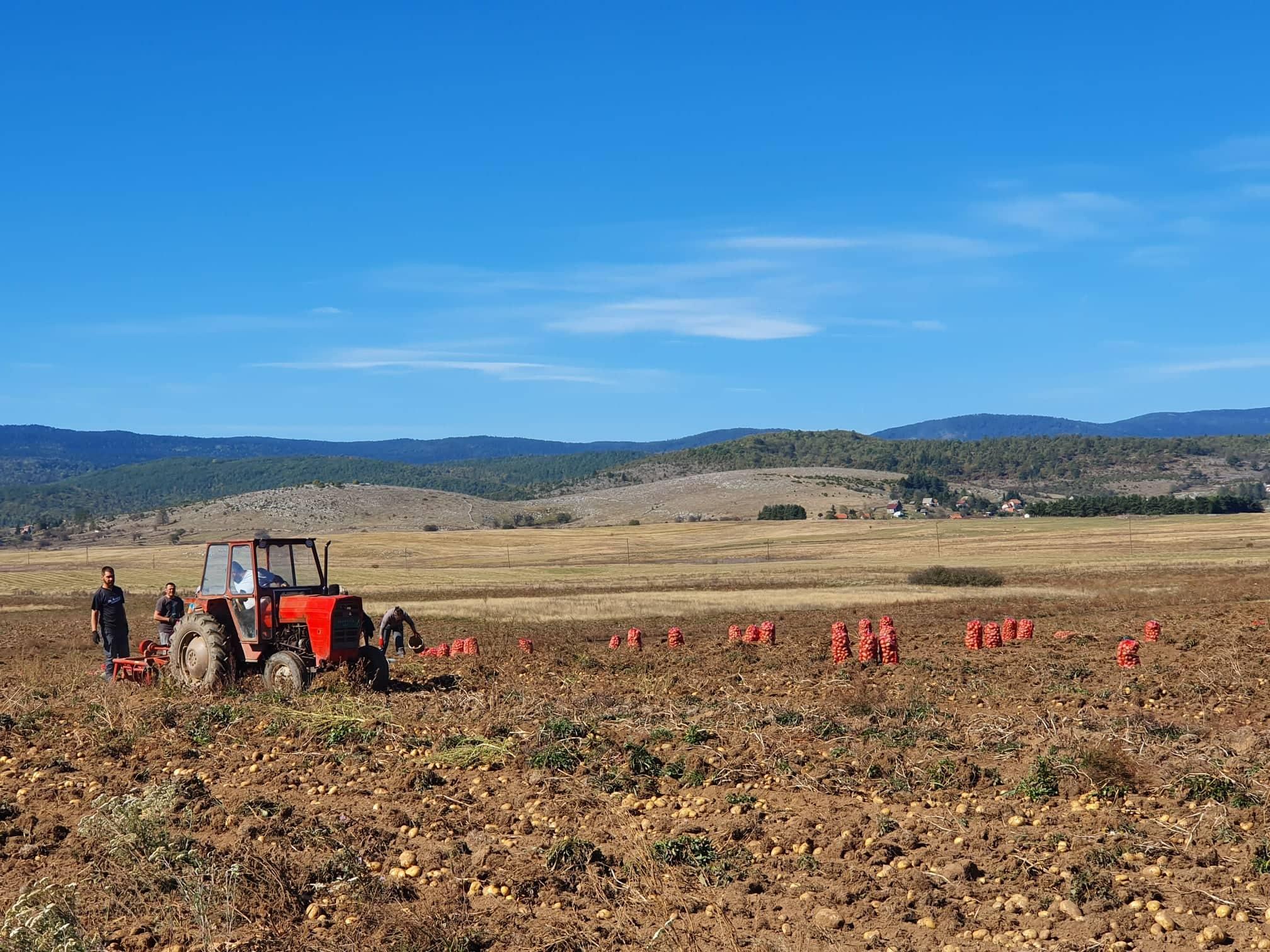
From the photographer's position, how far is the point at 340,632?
1536 centimetres

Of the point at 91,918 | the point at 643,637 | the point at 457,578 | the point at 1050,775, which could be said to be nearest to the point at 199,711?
the point at 91,918

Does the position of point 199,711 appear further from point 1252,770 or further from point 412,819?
point 1252,770

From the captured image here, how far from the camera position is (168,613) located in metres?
17.8

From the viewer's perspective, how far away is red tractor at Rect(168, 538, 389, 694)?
15258 mm

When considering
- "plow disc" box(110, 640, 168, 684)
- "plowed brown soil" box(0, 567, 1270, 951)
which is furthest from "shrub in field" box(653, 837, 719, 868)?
"plow disc" box(110, 640, 168, 684)

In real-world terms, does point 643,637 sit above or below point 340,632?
below

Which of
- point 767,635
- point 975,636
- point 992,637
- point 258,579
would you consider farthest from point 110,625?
point 992,637

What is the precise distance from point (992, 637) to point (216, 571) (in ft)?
47.6

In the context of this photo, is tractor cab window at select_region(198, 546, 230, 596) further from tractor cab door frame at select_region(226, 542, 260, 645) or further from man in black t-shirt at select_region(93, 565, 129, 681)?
man in black t-shirt at select_region(93, 565, 129, 681)

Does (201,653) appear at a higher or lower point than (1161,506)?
higher

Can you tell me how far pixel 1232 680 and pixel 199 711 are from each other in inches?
519

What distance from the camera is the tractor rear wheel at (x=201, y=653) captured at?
1556cm

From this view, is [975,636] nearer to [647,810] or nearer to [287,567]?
[287,567]

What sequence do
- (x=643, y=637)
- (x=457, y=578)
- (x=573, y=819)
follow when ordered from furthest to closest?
(x=457, y=578), (x=643, y=637), (x=573, y=819)
